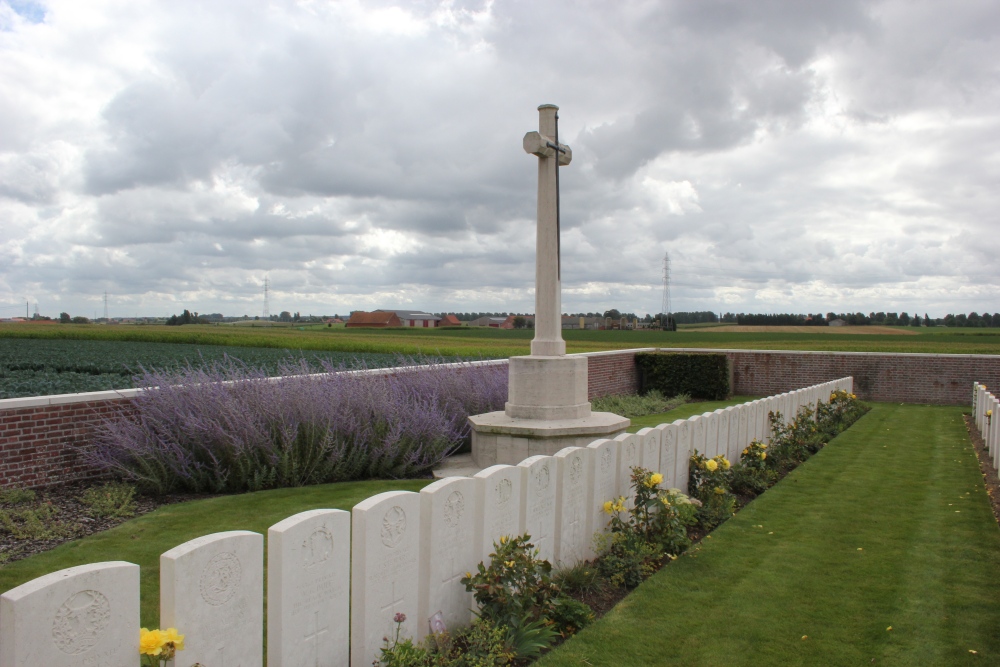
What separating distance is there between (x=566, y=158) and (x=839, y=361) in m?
13.1

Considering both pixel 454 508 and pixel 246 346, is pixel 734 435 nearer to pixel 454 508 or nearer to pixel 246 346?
pixel 454 508

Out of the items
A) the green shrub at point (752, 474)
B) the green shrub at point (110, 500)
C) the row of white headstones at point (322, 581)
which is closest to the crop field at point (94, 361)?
the green shrub at point (110, 500)

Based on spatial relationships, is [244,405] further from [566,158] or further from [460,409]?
[566,158]

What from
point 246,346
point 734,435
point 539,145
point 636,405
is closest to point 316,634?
point 734,435

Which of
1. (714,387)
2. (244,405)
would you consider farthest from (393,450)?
(714,387)

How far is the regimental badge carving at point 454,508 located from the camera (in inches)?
132

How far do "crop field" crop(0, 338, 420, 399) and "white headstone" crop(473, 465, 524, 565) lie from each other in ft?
18.8

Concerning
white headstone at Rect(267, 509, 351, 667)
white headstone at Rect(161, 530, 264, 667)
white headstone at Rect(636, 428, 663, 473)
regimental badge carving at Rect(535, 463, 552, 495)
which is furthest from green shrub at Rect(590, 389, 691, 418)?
white headstone at Rect(161, 530, 264, 667)

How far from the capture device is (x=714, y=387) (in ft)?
58.1

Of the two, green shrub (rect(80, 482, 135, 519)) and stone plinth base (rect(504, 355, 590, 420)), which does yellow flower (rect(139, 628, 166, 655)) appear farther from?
stone plinth base (rect(504, 355, 590, 420))

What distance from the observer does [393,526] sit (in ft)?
9.97

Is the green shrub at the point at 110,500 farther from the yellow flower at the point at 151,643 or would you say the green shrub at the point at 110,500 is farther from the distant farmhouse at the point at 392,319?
the distant farmhouse at the point at 392,319

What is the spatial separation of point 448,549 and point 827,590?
8.93 feet

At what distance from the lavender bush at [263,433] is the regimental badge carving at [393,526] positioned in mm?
3845
